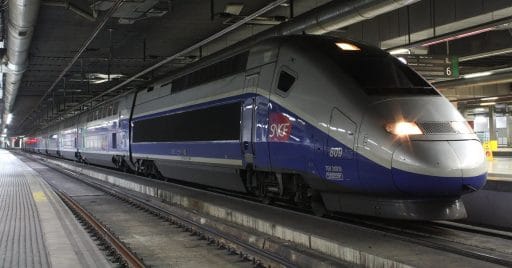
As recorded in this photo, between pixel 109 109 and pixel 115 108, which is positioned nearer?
pixel 115 108

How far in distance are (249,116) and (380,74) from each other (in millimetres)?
2897

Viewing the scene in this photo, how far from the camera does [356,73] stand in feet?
26.2

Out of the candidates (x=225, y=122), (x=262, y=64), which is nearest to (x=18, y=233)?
(x=225, y=122)

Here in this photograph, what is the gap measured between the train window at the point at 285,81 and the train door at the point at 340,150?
1316 mm

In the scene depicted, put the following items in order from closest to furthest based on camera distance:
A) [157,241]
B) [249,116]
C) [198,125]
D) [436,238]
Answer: [436,238] < [157,241] < [249,116] < [198,125]

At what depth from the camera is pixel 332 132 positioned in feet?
25.3

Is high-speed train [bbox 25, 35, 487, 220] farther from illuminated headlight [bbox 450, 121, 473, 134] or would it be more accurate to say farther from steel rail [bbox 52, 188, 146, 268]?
steel rail [bbox 52, 188, 146, 268]

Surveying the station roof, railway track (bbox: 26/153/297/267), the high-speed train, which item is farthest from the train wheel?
the station roof

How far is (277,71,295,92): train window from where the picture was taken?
885cm

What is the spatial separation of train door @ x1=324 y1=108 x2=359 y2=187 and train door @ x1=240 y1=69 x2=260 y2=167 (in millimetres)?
2369

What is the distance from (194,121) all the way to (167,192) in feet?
7.27

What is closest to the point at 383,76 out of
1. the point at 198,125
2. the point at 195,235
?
the point at 195,235

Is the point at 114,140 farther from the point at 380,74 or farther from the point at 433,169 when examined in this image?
the point at 433,169

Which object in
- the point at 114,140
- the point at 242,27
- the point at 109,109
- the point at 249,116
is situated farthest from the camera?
the point at 109,109
